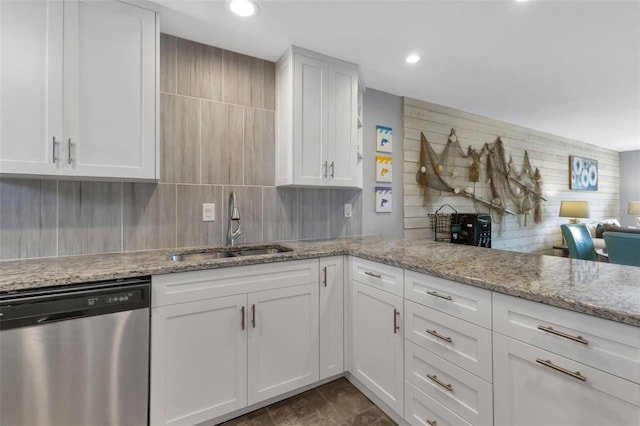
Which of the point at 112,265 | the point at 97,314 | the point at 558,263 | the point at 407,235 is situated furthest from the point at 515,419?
the point at 407,235

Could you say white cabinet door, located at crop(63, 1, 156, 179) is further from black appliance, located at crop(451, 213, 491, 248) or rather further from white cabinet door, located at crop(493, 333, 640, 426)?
black appliance, located at crop(451, 213, 491, 248)

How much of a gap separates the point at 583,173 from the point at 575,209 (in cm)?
135

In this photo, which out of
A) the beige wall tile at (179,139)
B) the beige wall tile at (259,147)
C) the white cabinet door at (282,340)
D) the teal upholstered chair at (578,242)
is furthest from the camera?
the teal upholstered chair at (578,242)

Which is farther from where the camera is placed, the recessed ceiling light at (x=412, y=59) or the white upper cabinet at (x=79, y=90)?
the recessed ceiling light at (x=412, y=59)

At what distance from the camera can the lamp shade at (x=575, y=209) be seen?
455cm

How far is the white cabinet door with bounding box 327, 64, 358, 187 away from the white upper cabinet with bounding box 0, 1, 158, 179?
1183 millimetres

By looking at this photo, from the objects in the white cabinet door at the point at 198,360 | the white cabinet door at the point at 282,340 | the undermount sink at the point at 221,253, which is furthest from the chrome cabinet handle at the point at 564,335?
the undermount sink at the point at 221,253

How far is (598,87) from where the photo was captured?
2.83 meters

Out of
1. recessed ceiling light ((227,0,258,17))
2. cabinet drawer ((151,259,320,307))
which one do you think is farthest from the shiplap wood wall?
recessed ceiling light ((227,0,258,17))

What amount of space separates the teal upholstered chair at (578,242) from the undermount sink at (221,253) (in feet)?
9.60

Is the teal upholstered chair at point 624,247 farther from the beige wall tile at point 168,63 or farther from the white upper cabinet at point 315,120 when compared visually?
the beige wall tile at point 168,63

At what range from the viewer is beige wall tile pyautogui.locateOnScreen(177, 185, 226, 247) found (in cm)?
195

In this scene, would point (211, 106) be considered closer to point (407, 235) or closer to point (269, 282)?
point (269, 282)

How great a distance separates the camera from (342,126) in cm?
227
